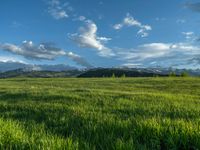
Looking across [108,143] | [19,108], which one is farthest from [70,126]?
[19,108]

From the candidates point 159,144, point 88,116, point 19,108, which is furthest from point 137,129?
point 19,108

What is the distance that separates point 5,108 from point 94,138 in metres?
10.4

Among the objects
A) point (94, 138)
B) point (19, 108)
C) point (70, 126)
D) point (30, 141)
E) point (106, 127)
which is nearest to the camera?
point (30, 141)

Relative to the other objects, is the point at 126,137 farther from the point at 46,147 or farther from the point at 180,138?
the point at 46,147

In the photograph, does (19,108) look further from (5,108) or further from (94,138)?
(94,138)

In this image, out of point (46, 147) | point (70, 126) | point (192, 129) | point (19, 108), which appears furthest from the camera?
point (19, 108)

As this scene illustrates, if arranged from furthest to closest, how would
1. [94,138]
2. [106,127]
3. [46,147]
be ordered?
[106,127], [94,138], [46,147]

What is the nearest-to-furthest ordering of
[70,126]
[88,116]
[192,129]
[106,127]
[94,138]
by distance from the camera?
[192,129] < [94,138] < [106,127] < [70,126] < [88,116]

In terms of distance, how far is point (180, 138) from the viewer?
6879mm

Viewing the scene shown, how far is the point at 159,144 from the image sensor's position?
276 inches

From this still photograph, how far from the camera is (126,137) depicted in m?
7.66

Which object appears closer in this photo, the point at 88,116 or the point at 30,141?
the point at 30,141

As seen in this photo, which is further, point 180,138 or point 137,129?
point 137,129

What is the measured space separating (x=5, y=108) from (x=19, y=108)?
951mm
